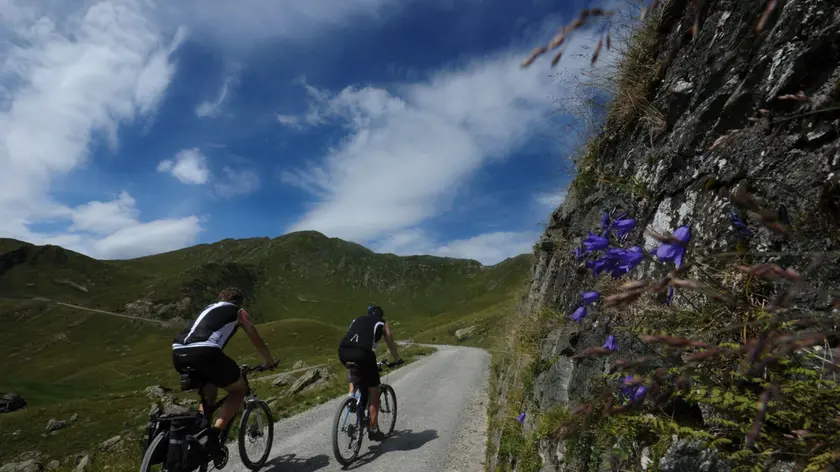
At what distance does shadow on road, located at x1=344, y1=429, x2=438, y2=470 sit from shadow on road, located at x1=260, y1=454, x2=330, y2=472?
0.59 m

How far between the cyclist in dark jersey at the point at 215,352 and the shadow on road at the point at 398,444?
265cm

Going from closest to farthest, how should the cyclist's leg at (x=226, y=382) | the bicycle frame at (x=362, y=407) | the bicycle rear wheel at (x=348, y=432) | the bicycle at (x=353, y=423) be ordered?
the cyclist's leg at (x=226, y=382)
the bicycle at (x=353, y=423)
the bicycle rear wheel at (x=348, y=432)
the bicycle frame at (x=362, y=407)

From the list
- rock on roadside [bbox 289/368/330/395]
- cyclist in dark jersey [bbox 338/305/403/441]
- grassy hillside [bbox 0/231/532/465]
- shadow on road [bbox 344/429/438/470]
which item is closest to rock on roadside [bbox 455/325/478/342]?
grassy hillside [bbox 0/231/532/465]

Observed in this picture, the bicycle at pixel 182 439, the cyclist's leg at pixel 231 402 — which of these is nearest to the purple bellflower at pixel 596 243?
the bicycle at pixel 182 439

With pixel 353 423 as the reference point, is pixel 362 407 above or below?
above

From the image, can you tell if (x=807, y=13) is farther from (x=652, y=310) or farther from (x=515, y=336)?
(x=515, y=336)

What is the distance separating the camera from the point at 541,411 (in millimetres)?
5910

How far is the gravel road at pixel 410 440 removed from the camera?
8.34m

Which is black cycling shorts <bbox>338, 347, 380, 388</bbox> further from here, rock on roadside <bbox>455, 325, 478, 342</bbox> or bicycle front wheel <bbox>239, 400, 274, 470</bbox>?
rock on roadside <bbox>455, 325, 478, 342</bbox>

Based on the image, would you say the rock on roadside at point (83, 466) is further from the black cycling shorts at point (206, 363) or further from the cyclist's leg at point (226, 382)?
the black cycling shorts at point (206, 363)

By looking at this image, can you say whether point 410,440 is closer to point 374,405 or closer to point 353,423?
point 374,405

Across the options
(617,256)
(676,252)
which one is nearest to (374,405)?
(617,256)

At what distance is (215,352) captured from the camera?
241 inches

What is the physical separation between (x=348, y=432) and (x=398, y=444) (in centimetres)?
204
